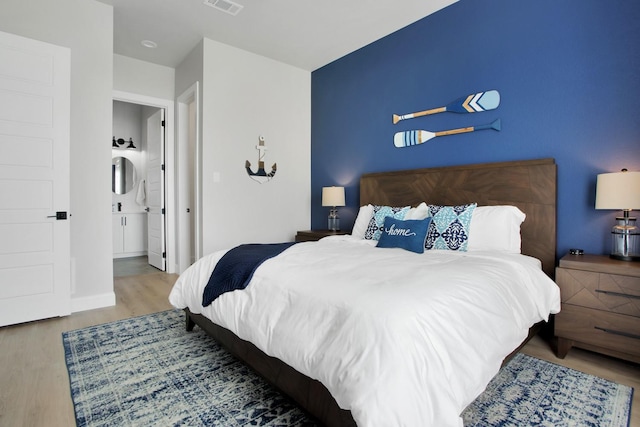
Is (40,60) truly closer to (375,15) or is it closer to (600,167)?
(375,15)

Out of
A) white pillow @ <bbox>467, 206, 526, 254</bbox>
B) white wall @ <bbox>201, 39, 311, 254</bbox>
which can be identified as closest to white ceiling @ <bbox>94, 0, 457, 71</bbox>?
white wall @ <bbox>201, 39, 311, 254</bbox>

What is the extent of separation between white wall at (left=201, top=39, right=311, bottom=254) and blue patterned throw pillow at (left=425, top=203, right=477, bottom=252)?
227cm

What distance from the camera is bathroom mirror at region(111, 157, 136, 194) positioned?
5.84 m

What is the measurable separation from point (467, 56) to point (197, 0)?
98.0 inches

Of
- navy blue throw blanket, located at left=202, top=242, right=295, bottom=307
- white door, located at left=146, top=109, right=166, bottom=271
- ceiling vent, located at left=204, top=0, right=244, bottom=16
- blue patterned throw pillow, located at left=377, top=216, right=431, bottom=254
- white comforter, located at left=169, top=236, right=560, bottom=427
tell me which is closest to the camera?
white comforter, located at left=169, top=236, right=560, bottom=427

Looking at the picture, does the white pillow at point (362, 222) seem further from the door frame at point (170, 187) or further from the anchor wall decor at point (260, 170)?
the door frame at point (170, 187)

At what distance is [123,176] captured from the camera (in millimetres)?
5898

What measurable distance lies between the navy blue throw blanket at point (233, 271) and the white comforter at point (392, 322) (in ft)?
0.16

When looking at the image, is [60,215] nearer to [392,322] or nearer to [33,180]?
[33,180]

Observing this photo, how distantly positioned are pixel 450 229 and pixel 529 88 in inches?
50.9

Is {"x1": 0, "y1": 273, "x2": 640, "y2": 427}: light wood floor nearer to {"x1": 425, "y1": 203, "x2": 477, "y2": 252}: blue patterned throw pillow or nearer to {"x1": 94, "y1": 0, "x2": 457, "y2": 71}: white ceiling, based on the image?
{"x1": 425, "y1": 203, "x2": 477, "y2": 252}: blue patterned throw pillow

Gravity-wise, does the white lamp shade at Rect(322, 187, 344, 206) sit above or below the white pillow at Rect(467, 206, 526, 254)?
above

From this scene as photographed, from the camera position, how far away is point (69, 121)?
287cm

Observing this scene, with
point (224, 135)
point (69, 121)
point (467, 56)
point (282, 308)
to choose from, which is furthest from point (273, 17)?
point (282, 308)
